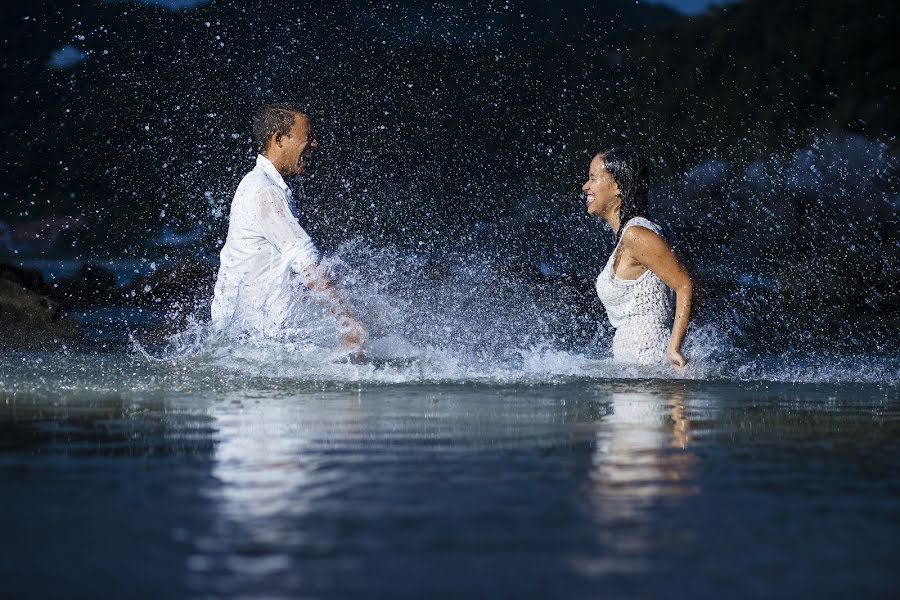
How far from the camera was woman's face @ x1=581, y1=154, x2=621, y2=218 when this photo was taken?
26.6ft

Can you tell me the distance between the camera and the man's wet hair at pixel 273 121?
8.20 metres

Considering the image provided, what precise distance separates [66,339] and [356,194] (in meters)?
13.0

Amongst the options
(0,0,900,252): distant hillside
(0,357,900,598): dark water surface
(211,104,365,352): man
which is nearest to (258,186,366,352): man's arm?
(211,104,365,352): man

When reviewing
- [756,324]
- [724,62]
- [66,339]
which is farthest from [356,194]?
[66,339]

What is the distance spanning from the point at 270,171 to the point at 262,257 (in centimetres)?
49

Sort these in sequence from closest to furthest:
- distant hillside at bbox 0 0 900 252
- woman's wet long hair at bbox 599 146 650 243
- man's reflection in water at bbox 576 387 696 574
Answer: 1. man's reflection in water at bbox 576 387 696 574
2. woman's wet long hair at bbox 599 146 650 243
3. distant hillside at bbox 0 0 900 252

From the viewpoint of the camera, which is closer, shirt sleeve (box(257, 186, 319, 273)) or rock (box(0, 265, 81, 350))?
shirt sleeve (box(257, 186, 319, 273))

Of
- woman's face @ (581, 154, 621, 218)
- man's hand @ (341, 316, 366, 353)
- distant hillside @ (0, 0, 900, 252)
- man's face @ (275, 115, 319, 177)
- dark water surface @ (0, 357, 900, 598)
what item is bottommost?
dark water surface @ (0, 357, 900, 598)

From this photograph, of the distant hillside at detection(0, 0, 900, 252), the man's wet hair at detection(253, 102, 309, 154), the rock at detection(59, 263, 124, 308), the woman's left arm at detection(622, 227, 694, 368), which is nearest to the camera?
the woman's left arm at detection(622, 227, 694, 368)

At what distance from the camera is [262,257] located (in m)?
8.25

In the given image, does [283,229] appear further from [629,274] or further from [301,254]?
[629,274]

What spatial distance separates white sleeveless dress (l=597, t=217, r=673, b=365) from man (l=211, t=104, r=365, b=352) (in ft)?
4.74

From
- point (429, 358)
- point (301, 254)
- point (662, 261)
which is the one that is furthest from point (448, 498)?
point (429, 358)

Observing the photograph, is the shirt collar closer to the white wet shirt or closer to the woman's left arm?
the white wet shirt
